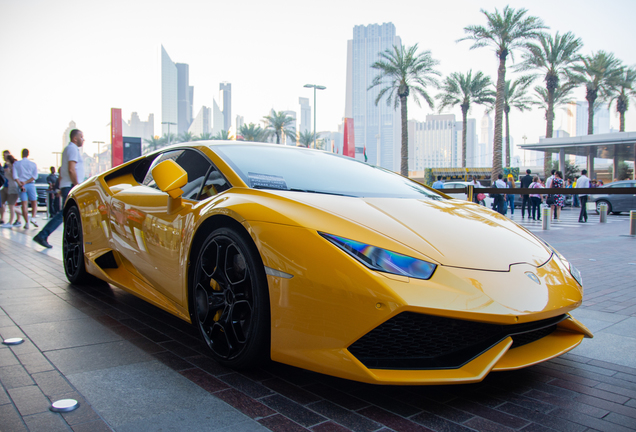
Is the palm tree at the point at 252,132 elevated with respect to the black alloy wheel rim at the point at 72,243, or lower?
elevated

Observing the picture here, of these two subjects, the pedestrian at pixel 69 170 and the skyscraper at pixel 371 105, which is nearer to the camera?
the pedestrian at pixel 69 170

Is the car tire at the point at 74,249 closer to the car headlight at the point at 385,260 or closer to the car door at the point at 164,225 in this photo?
the car door at the point at 164,225

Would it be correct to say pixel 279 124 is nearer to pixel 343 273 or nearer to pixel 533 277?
pixel 533 277

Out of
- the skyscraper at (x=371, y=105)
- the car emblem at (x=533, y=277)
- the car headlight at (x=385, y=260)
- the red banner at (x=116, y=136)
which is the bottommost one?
the car emblem at (x=533, y=277)

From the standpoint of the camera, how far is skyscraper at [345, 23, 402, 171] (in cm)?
17912

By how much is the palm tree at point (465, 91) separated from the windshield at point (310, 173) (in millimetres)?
35949

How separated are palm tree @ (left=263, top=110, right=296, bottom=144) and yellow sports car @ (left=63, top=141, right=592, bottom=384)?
144 ft

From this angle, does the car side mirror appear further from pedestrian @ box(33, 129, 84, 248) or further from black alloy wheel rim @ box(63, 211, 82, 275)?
pedestrian @ box(33, 129, 84, 248)

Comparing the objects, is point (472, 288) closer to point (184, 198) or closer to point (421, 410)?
point (421, 410)

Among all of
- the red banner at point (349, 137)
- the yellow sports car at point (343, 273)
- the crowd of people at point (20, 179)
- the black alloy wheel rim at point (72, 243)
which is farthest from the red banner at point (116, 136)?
the yellow sports car at point (343, 273)

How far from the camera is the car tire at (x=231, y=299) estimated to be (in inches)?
83.3

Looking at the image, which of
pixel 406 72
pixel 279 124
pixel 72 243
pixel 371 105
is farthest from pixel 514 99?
pixel 371 105

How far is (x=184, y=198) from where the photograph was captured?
110 inches

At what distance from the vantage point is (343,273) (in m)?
1.84
